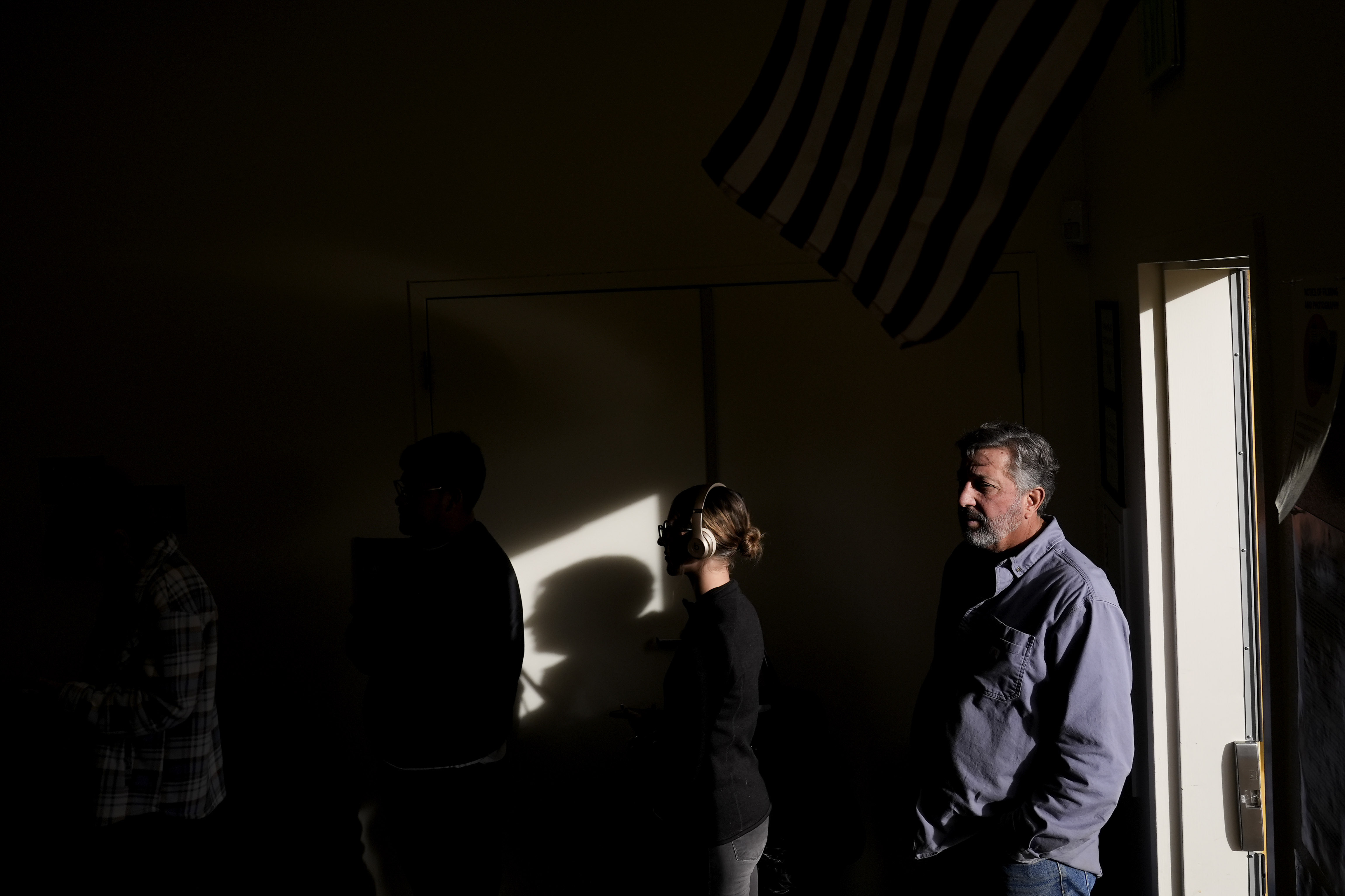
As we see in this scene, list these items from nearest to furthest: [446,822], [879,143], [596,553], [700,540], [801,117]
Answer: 1. [879,143]
2. [801,117]
3. [700,540]
4. [446,822]
5. [596,553]

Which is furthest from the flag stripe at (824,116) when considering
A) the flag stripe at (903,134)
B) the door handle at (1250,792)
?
the door handle at (1250,792)

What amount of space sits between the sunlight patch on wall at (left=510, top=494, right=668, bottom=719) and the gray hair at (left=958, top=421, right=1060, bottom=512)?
138 centimetres

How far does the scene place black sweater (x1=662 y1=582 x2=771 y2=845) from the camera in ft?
8.11

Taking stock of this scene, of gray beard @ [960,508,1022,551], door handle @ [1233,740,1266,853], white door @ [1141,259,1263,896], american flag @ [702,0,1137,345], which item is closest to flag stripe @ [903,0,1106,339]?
american flag @ [702,0,1137,345]

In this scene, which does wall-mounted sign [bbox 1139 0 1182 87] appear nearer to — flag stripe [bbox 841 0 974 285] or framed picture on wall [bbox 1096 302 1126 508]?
framed picture on wall [bbox 1096 302 1126 508]

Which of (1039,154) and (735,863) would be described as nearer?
(1039,154)

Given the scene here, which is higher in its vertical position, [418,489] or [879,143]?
[879,143]

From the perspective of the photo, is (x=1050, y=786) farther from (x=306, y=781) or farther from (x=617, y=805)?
(x=306, y=781)

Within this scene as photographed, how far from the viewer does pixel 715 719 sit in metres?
2.48

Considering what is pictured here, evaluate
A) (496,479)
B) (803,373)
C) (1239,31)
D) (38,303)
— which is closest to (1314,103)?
(1239,31)

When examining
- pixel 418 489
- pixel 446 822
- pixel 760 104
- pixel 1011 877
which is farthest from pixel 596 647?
pixel 760 104

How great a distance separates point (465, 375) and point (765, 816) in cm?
191

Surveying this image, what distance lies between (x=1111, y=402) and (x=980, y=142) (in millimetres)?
1946

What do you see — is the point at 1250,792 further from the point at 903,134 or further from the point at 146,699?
the point at 146,699
